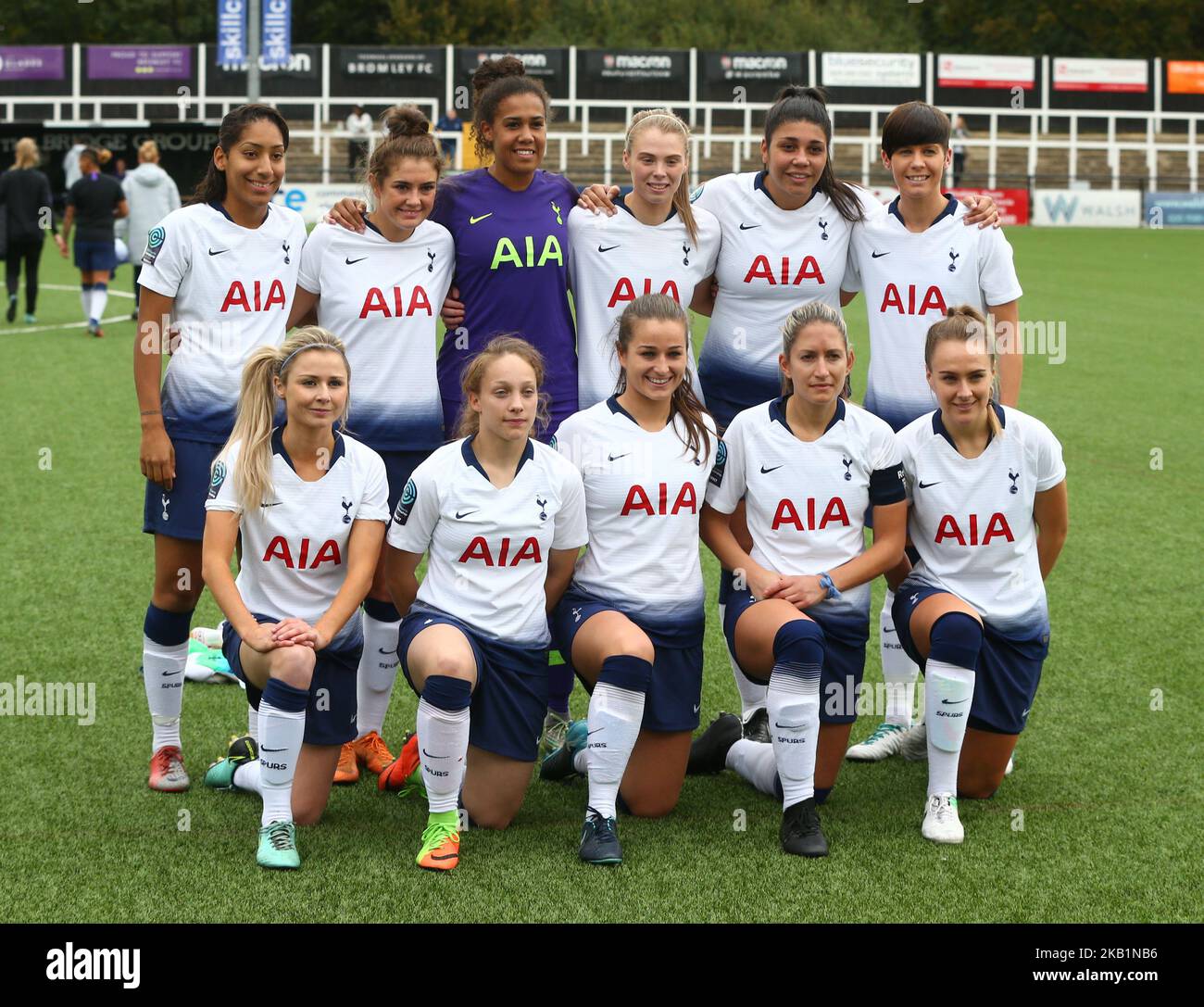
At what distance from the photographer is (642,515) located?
4.35 metres

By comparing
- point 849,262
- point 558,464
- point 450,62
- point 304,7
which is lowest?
point 558,464

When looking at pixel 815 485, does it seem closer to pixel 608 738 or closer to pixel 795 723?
pixel 795 723

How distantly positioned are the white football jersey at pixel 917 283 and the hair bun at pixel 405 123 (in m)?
1.51

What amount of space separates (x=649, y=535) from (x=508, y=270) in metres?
1.07

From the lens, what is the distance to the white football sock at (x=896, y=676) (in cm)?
516

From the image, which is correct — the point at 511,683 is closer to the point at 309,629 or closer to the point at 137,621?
the point at 309,629

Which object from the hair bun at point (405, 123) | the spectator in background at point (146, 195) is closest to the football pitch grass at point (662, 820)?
the hair bun at point (405, 123)

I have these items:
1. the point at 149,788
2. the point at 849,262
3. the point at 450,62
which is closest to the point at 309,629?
the point at 149,788

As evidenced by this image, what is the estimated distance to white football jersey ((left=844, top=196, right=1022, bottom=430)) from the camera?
4.87 m

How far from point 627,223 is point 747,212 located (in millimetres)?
420

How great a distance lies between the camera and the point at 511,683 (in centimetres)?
421

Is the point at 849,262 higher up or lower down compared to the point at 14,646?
higher up

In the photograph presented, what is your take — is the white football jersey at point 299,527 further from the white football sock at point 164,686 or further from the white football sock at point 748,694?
the white football sock at point 748,694

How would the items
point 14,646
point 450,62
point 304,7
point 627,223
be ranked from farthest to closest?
point 304,7, point 450,62, point 14,646, point 627,223
